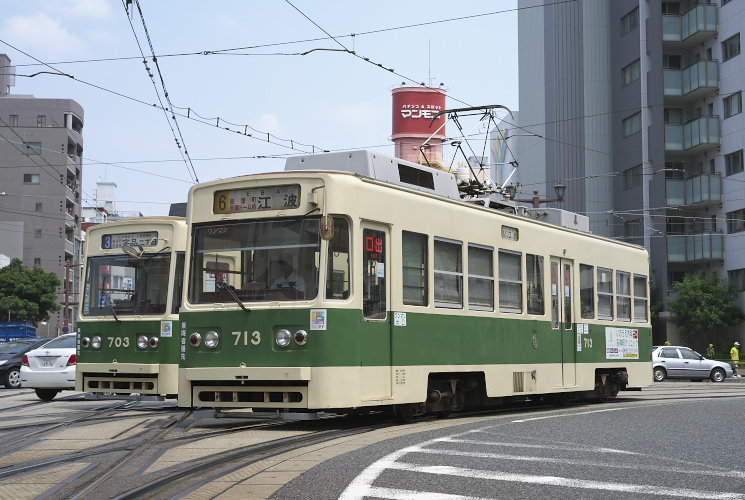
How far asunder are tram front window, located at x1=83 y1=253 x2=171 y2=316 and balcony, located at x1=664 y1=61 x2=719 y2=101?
132ft

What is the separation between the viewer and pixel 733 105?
49.5 metres

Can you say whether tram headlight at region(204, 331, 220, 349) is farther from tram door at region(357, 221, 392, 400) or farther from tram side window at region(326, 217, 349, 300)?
tram door at region(357, 221, 392, 400)

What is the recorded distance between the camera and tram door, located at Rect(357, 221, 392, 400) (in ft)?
38.3

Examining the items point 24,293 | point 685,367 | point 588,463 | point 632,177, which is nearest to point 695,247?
point 632,177

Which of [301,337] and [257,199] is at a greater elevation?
[257,199]

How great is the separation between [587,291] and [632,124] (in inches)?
1551

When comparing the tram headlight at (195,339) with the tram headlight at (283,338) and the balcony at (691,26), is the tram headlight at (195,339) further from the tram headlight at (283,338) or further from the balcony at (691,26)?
the balcony at (691,26)

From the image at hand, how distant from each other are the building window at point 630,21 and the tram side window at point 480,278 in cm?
4419

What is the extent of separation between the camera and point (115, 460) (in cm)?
869

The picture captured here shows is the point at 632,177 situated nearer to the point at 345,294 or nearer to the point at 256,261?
the point at 345,294

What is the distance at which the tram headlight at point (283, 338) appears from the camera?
11328 millimetres

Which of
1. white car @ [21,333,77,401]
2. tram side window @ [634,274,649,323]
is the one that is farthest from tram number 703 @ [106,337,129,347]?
tram side window @ [634,274,649,323]

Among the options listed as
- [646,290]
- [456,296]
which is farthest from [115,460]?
[646,290]

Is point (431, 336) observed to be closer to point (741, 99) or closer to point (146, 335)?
point (146, 335)
